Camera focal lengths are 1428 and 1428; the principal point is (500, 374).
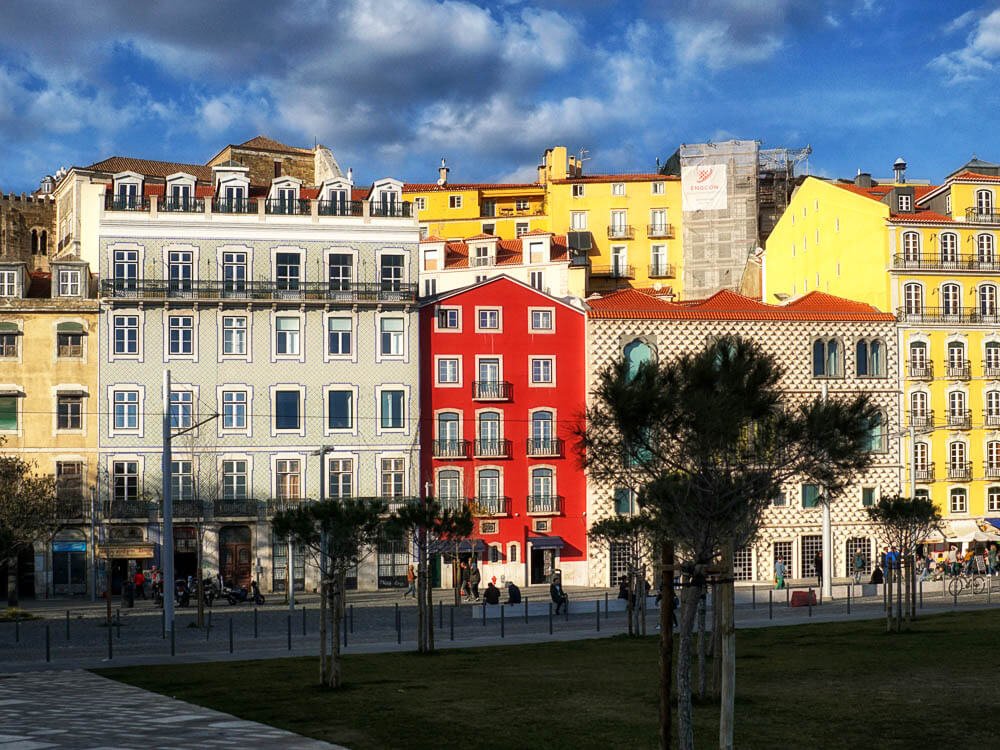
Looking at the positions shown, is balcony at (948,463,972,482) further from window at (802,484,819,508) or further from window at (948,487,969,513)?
window at (802,484,819,508)

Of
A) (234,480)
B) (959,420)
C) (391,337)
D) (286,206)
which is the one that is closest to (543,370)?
(391,337)

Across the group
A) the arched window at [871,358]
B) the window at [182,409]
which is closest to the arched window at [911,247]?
the arched window at [871,358]

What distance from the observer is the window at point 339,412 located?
6994cm

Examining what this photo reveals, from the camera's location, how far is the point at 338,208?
7131 cm

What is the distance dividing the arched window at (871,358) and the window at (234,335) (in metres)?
31.7

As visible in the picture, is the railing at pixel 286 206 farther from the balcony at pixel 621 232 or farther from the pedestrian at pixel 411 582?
the balcony at pixel 621 232

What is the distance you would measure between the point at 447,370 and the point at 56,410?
18.9m

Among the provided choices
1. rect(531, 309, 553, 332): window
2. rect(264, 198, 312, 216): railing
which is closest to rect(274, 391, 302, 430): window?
rect(264, 198, 312, 216): railing

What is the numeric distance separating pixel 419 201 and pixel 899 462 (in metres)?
42.7

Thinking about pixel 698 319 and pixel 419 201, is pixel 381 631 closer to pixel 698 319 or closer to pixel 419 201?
pixel 698 319

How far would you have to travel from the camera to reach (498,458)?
71312 millimetres

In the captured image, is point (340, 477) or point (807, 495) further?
point (807, 495)

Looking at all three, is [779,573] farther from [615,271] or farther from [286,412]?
[615,271]

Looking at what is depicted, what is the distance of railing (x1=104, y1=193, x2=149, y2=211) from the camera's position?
226 feet
